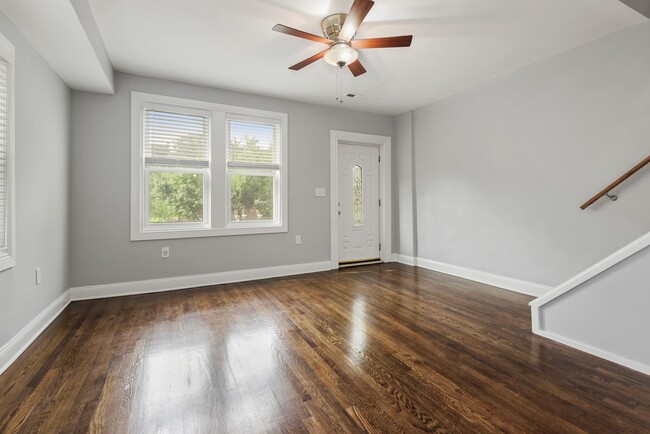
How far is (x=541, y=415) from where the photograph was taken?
147cm

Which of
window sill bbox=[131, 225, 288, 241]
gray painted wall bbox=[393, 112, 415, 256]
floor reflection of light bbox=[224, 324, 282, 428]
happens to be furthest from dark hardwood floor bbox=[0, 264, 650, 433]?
gray painted wall bbox=[393, 112, 415, 256]

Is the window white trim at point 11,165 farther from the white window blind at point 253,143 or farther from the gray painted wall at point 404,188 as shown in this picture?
the gray painted wall at point 404,188

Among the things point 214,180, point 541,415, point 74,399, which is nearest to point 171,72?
point 214,180

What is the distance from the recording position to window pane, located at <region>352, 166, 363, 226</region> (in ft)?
16.7

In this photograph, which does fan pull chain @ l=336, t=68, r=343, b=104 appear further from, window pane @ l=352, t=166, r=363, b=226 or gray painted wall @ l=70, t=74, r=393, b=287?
window pane @ l=352, t=166, r=363, b=226

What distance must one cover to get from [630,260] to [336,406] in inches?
81.5

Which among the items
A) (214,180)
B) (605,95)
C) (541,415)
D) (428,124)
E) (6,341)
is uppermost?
(428,124)

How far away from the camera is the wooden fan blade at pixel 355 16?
1964 mm

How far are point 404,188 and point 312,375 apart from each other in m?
3.94

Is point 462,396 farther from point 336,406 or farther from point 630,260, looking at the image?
point 630,260

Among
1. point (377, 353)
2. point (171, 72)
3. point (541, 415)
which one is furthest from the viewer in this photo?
point (171, 72)

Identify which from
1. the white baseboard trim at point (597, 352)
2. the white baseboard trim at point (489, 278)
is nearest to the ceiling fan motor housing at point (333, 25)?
the white baseboard trim at point (597, 352)

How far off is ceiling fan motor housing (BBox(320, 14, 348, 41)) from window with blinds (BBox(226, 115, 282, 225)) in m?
1.96

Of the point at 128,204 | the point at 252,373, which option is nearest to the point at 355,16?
the point at 252,373
